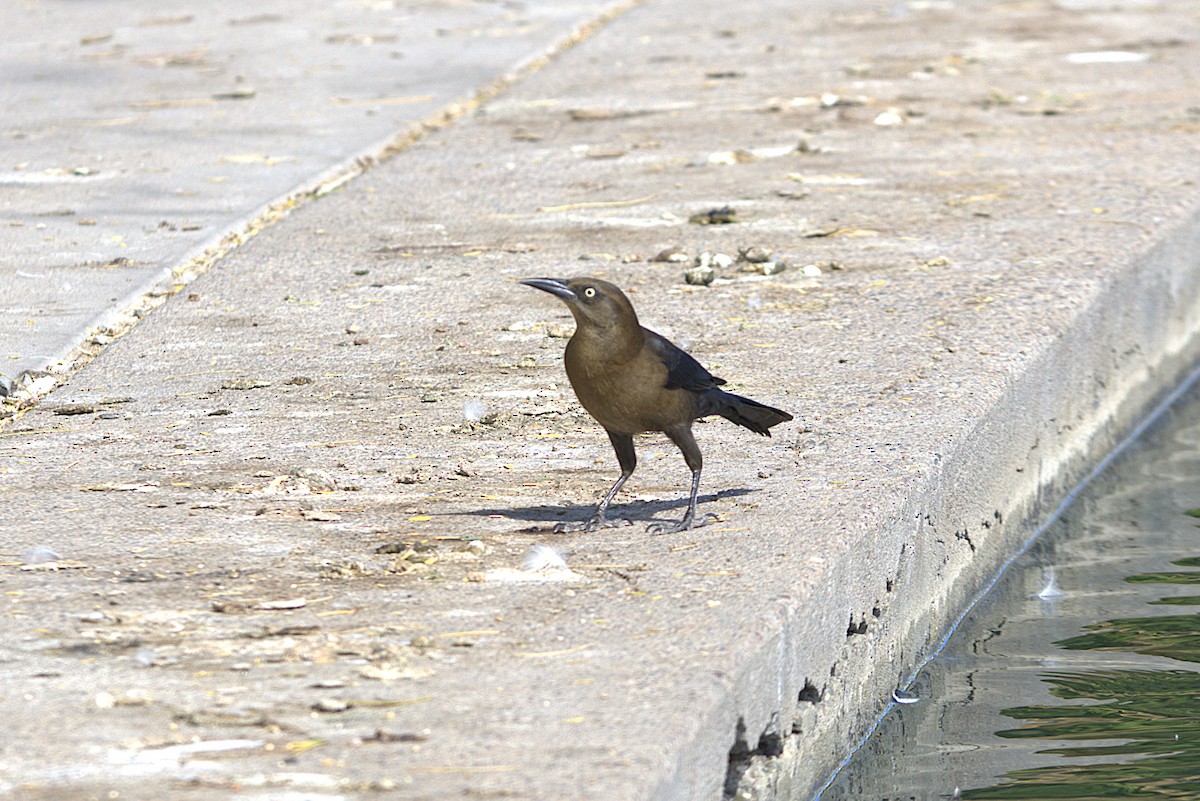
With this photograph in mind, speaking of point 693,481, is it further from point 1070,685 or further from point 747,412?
point 1070,685

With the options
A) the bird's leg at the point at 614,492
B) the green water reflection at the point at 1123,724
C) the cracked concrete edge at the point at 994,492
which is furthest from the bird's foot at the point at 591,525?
the green water reflection at the point at 1123,724

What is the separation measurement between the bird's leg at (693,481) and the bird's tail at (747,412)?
104 mm

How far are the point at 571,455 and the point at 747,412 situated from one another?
2.03 ft

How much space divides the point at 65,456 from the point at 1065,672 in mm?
2592

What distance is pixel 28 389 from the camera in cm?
580

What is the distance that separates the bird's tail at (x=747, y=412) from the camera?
464 centimetres

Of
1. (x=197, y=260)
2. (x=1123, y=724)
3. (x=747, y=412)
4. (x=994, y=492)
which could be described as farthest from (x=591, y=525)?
(x=197, y=260)

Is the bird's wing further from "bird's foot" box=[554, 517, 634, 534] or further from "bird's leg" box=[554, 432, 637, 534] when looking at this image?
"bird's foot" box=[554, 517, 634, 534]

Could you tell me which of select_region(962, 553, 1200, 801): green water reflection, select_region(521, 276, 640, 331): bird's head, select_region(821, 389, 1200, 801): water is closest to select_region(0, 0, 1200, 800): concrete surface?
select_region(821, 389, 1200, 801): water

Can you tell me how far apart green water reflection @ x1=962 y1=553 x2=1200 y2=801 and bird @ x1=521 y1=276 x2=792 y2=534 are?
0.97 metres

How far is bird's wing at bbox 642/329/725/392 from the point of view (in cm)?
444

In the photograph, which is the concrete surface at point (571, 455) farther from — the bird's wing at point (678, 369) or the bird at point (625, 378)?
the bird's wing at point (678, 369)

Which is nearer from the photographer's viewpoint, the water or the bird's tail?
the water

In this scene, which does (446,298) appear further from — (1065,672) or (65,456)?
(1065,672)
